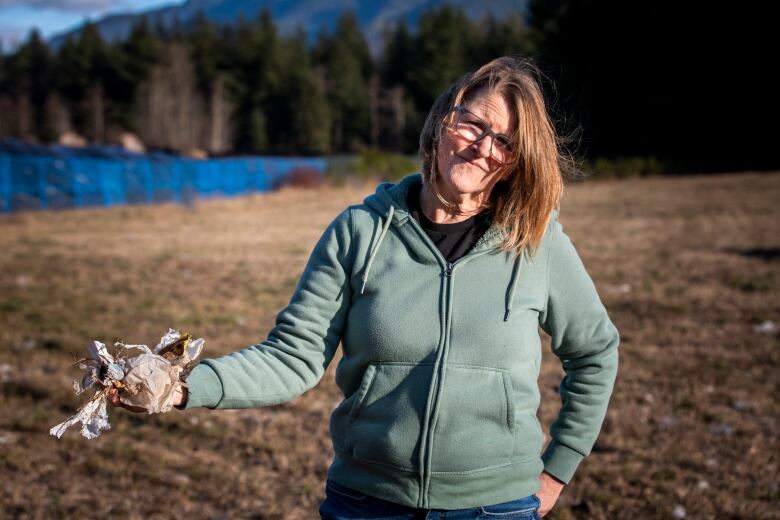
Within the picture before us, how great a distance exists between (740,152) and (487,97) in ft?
138

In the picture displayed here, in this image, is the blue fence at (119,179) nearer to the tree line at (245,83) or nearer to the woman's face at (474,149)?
the woman's face at (474,149)

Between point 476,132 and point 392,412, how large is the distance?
2.42 feet

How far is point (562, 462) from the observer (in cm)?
213

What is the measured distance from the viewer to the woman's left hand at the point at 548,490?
2117mm

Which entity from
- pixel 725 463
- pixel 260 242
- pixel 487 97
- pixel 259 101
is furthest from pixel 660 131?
pixel 259 101

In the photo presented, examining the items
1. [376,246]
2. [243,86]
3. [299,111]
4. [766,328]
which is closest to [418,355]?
[376,246]

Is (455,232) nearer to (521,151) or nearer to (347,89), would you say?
(521,151)

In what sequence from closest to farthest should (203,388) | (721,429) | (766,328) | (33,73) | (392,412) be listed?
1. (203,388)
2. (392,412)
3. (721,429)
4. (766,328)
5. (33,73)

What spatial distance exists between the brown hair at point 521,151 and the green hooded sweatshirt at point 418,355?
0.06 meters

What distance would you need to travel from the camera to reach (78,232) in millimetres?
16469

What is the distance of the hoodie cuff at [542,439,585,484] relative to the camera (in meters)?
2.13

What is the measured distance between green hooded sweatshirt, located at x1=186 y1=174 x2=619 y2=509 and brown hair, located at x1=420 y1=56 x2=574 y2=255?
60 mm

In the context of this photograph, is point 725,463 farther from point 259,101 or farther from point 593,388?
point 259,101

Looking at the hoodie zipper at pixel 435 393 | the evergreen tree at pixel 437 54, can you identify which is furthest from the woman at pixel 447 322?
the evergreen tree at pixel 437 54
